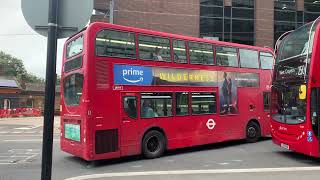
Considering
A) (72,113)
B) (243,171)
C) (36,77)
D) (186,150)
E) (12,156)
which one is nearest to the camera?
(243,171)

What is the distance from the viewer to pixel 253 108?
17016 mm

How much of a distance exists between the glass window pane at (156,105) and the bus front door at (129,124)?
0.94ft

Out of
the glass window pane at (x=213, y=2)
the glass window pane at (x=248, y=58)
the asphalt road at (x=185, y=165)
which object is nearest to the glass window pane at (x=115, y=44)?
the asphalt road at (x=185, y=165)

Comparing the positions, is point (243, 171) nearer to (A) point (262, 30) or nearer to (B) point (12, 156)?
(B) point (12, 156)

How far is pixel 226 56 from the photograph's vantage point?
52.5ft

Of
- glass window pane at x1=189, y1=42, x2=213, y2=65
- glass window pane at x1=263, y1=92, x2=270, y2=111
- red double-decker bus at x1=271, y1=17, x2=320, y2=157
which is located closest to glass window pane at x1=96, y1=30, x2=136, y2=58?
glass window pane at x1=189, y1=42, x2=213, y2=65

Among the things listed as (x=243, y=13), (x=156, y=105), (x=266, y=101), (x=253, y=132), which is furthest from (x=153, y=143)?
(x=243, y=13)

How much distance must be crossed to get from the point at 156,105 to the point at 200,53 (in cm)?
268

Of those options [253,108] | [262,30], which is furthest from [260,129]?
[262,30]

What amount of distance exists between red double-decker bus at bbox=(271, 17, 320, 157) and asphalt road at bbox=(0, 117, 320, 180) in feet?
2.25

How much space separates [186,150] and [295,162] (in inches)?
157

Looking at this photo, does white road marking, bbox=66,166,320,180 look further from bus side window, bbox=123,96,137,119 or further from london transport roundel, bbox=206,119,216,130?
london transport roundel, bbox=206,119,216,130

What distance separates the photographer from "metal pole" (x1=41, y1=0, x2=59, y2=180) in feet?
15.8

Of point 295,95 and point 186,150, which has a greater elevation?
point 295,95
